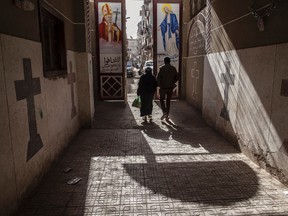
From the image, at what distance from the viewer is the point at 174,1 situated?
10.1m

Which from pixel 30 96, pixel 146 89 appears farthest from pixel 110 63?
pixel 30 96

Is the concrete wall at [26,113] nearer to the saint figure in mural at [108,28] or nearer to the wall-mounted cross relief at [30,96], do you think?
the wall-mounted cross relief at [30,96]

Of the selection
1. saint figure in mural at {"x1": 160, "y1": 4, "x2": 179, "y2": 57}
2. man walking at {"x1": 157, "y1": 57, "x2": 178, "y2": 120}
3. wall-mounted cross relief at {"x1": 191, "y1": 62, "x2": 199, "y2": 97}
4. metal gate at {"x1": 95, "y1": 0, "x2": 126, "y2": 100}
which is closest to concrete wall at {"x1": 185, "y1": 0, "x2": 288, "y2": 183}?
man walking at {"x1": 157, "y1": 57, "x2": 178, "y2": 120}

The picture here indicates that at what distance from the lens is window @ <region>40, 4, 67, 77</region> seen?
4.25 meters

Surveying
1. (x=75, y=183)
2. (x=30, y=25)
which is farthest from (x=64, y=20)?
(x=75, y=183)

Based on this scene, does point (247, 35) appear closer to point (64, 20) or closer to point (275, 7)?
point (275, 7)

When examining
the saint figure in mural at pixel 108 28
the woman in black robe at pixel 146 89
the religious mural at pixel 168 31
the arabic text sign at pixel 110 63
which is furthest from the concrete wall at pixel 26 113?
the religious mural at pixel 168 31

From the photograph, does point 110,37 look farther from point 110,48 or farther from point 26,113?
point 26,113

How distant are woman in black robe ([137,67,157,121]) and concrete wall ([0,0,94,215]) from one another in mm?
2327

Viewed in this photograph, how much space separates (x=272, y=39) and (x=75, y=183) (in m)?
3.59

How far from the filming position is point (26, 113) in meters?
3.12

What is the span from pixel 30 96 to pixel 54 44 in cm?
193

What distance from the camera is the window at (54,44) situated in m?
4.25

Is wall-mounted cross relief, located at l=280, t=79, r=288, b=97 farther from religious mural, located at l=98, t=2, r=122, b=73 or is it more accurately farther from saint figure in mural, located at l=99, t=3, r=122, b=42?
saint figure in mural, located at l=99, t=3, r=122, b=42
